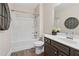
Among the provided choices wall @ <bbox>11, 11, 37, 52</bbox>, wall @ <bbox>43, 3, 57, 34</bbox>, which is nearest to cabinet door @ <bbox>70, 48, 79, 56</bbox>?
wall @ <bbox>43, 3, 57, 34</bbox>

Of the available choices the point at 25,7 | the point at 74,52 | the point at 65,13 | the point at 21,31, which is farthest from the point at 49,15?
the point at 74,52

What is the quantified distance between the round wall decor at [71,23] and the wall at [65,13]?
2.7 inches

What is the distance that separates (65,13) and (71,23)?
1.04 feet

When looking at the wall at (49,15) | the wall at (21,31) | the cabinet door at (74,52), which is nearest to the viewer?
the cabinet door at (74,52)

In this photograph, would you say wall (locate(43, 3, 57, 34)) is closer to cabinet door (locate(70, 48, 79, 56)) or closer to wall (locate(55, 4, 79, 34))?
wall (locate(55, 4, 79, 34))

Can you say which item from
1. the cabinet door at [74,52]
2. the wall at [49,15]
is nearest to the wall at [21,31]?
the wall at [49,15]

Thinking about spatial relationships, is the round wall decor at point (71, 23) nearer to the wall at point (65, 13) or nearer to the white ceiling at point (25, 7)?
the wall at point (65, 13)

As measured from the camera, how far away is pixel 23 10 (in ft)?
12.8

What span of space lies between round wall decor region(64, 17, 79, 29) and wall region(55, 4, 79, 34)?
0.23 feet

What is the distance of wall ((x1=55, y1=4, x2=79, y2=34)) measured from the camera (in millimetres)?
2216

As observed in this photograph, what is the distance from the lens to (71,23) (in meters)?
2.32

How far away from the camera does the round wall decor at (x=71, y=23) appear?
220cm

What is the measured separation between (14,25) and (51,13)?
4.59 ft

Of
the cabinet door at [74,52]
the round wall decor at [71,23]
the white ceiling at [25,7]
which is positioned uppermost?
the white ceiling at [25,7]
